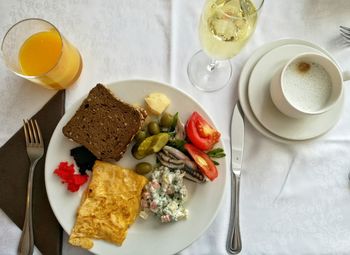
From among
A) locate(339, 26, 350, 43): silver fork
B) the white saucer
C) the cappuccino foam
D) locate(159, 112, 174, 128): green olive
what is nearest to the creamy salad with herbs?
locate(159, 112, 174, 128): green olive

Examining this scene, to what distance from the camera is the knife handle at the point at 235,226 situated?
3.55ft

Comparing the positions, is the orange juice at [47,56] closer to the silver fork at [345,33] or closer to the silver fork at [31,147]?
the silver fork at [31,147]

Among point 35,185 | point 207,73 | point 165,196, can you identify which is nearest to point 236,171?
point 165,196

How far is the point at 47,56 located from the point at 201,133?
19.8 inches

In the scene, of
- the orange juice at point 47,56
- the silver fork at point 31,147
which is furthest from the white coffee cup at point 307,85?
the silver fork at point 31,147

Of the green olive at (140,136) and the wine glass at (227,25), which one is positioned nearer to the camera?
the wine glass at (227,25)

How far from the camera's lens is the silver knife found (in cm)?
108

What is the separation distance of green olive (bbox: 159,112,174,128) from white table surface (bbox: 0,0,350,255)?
132mm

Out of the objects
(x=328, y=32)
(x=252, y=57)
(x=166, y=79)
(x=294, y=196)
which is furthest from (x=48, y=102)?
(x=328, y=32)

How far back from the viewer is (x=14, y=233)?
3.55 ft

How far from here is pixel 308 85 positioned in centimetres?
106

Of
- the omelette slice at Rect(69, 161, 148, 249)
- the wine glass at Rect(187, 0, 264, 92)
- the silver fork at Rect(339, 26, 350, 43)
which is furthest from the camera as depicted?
the silver fork at Rect(339, 26, 350, 43)

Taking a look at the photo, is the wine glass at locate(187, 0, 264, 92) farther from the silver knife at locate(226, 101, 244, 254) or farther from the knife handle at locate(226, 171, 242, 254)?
the knife handle at locate(226, 171, 242, 254)

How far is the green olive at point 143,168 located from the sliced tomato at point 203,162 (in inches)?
4.8
